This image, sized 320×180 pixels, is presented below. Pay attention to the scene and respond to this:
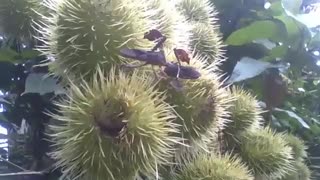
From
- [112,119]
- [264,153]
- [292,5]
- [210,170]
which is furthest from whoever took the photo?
[292,5]

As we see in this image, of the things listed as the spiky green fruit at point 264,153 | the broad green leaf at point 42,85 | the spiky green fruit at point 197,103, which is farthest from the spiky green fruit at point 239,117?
the broad green leaf at point 42,85

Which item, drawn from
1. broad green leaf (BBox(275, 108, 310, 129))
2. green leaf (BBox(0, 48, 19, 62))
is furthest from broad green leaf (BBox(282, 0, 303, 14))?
green leaf (BBox(0, 48, 19, 62))

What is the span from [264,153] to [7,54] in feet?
1.15

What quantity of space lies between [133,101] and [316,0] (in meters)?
0.58

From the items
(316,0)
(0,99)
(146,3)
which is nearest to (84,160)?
(146,3)

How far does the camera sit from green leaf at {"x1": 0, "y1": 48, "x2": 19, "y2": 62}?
0.72 m

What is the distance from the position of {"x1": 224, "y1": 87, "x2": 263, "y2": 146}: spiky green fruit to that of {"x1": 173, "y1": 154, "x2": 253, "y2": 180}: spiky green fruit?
80mm

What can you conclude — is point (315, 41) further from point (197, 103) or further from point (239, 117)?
point (197, 103)

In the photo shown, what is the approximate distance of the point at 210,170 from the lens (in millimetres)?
630

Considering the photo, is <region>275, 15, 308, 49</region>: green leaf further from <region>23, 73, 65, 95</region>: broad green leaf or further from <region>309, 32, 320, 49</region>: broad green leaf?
<region>23, 73, 65, 95</region>: broad green leaf

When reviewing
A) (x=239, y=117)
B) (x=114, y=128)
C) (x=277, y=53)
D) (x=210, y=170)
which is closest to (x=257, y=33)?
(x=277, y=53)

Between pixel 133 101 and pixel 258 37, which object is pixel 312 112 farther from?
pixel 133 101

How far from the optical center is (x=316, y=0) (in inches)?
39.0

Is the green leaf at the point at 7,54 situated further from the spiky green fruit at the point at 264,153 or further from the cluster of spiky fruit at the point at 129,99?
the spiky green fruit at the point at 264,153
